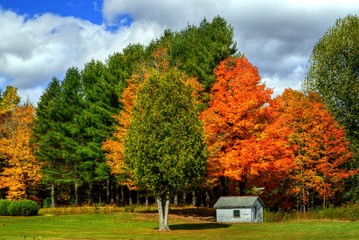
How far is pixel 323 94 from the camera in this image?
57.1 meters

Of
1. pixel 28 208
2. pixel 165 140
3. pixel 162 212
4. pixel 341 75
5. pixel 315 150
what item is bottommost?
pixel 28 208

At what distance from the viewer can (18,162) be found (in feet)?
204

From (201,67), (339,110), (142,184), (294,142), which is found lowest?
(142,184)

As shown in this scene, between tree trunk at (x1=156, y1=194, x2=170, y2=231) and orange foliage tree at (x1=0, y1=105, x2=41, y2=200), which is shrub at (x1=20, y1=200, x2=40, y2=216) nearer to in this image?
orange foliage tree at (x1=0, y1=105, x2=41, y2=200)

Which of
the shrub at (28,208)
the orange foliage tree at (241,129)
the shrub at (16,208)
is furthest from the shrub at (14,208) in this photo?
the orange foliage tree at (241,129)

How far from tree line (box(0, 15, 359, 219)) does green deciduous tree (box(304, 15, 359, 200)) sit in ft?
0.45

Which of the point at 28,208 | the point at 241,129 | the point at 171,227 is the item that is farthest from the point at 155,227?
the point at 28,208

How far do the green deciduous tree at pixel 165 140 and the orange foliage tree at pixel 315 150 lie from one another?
18.4m

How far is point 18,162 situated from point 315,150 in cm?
3806

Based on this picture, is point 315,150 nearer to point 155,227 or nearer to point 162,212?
point 155,227

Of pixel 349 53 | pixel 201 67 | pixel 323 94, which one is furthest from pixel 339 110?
pixel 201 67

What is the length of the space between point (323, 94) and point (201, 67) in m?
16.7

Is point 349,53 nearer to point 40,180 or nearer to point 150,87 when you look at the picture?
point 150,87

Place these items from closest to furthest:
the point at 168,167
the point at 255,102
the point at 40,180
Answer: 1. the point at 168,167
2. the point at 255,102
3. the point at 40,180
